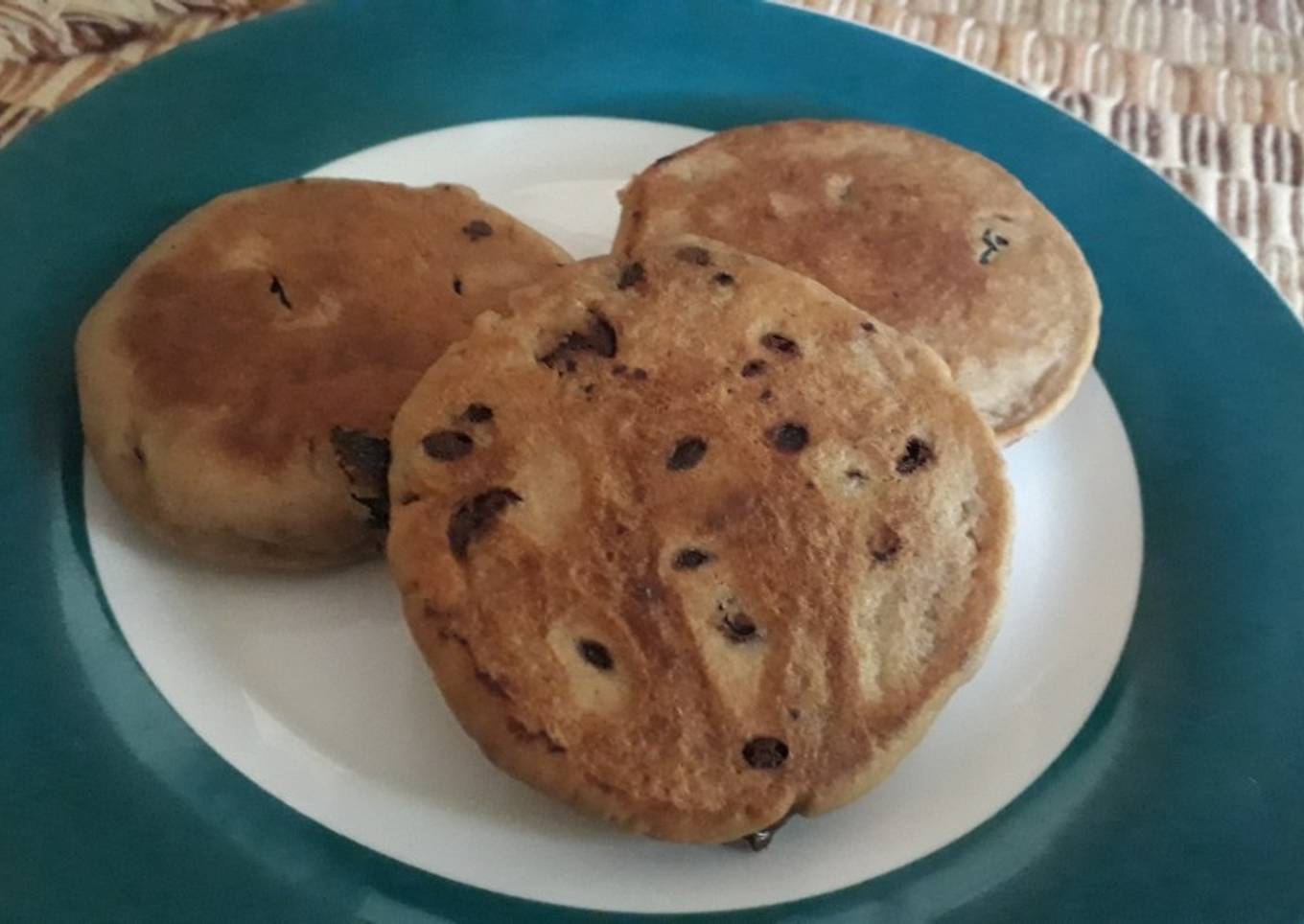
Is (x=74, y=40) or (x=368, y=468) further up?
(x=74, y=40)

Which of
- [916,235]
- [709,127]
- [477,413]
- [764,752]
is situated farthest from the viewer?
[709,127]

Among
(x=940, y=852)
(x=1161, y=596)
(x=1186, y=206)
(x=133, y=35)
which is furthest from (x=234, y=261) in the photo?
(x=1186, y=206)

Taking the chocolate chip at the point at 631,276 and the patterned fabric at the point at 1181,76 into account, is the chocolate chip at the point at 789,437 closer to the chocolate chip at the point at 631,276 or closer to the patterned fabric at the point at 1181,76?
the chocolate chip at the point at 631,276

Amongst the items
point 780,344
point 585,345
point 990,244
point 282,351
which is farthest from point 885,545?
point 282,351

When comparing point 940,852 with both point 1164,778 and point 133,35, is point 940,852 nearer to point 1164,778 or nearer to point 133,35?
point 1164,778

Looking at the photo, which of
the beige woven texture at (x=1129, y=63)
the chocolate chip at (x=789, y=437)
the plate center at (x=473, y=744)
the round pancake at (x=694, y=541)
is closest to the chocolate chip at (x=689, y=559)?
the round pancake at (x=694, y=541)

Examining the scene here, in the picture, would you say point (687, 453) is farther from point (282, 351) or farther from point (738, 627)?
point (282, 351)

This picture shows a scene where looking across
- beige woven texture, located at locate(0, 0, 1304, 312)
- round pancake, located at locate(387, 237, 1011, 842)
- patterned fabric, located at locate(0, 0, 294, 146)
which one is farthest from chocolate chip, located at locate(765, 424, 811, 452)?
patterned fabric, located at locate(0, 0, 294, 146)
